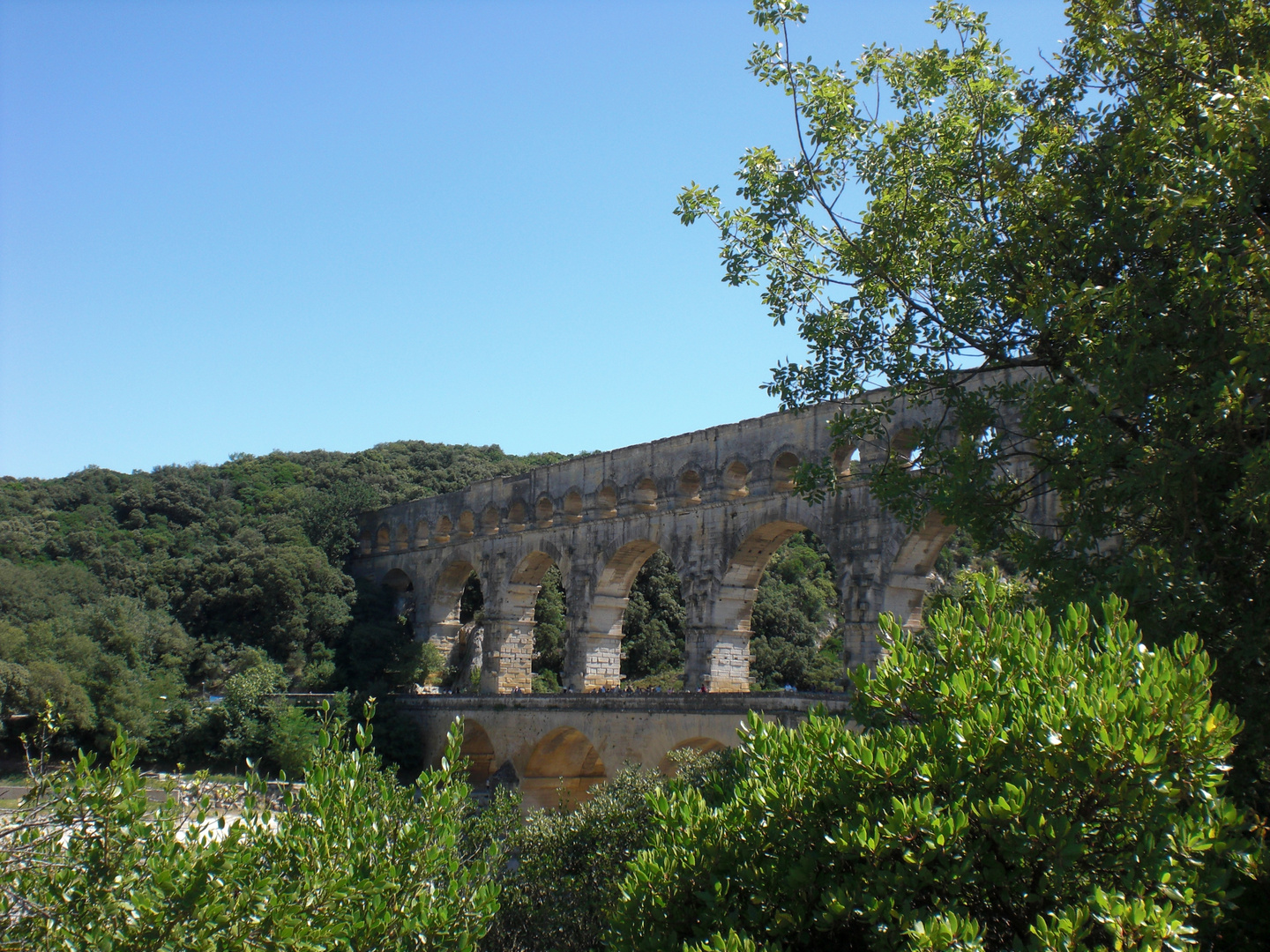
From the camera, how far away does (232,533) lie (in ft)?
115

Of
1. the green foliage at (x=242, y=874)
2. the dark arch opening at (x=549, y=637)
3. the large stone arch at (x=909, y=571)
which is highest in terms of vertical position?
the large stone arch at (x=909, y=571)

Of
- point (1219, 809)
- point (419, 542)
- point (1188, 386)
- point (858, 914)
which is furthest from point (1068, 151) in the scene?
point (419, 542)

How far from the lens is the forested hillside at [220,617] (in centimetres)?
2448

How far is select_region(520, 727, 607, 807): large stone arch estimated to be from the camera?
862 inches

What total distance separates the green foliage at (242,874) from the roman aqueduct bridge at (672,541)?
10508 millimetres

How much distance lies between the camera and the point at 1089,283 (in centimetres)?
689

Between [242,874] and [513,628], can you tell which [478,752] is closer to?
[513,628]

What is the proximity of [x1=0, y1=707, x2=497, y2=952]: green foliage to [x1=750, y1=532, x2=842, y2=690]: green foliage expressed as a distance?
77.5 ft

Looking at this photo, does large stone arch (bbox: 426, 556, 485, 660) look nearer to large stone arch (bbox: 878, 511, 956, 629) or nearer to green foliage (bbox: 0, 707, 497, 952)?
large stone arch (bbox: 878, 511, 956, 629)

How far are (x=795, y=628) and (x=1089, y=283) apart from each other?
26299 mm

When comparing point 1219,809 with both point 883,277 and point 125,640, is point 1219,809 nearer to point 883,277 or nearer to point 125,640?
point 883,277

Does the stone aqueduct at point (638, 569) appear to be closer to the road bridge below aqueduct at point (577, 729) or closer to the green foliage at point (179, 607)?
the road bridge below aqueduct at point (577, 729)

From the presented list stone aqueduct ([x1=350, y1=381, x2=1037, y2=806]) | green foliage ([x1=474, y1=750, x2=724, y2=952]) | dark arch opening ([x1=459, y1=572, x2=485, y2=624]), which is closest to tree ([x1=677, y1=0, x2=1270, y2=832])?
green foliage ([x1=474, y1=750, x2=724, y2=952])

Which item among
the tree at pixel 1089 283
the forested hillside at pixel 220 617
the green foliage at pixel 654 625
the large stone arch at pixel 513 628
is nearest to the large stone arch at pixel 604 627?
the large stone arch at pixel 513 628
